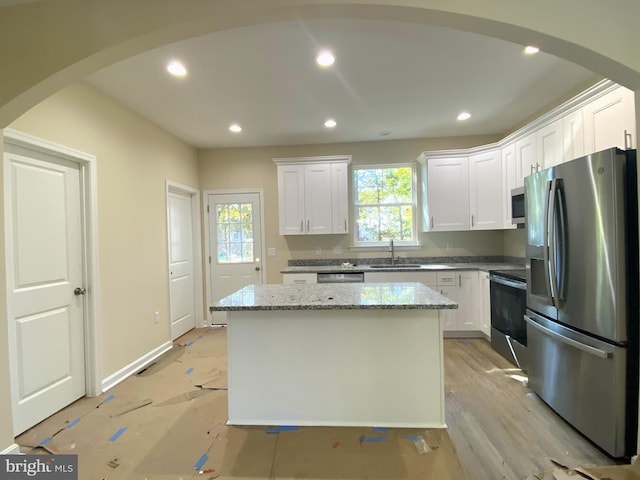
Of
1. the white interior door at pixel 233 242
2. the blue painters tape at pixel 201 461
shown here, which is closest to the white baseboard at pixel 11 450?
the blue painters tape at pixel 201 461

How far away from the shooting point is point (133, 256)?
3.27 meters

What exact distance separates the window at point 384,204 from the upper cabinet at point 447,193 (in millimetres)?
429

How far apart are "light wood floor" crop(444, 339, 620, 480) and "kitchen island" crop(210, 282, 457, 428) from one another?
27 centimetres

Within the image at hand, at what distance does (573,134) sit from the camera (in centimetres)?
264

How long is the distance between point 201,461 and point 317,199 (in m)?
3.22

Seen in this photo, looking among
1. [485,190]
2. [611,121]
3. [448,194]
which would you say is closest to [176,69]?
[611,121]

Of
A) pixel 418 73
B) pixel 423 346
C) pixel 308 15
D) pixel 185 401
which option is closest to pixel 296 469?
pixel 423 346

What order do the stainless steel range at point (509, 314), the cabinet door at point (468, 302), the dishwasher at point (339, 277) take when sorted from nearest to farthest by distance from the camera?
the stainless steel range at point (509, 314)
the cabinet door at point (468, 302)
the dishwasher at point (339, 277)

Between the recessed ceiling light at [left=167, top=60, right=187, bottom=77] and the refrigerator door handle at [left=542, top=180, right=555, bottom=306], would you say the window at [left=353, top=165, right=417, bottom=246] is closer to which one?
the refrigerator door handle at [left=542, top=180, right=555, bottom=306]

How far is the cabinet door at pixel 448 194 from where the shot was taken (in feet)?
13.6

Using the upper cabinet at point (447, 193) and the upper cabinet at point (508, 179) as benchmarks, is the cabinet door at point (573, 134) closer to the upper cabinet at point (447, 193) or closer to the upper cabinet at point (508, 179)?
the upper cabinet at point (508, 179)

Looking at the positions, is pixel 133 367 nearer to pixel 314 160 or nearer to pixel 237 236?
pixel 237 236

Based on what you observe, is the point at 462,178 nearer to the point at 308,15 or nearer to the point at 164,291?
the point at 308,15

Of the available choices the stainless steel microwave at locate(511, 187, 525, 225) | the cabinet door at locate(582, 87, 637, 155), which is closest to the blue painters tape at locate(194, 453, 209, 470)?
the cabinet door at locate(582, 87, 637, 155)
